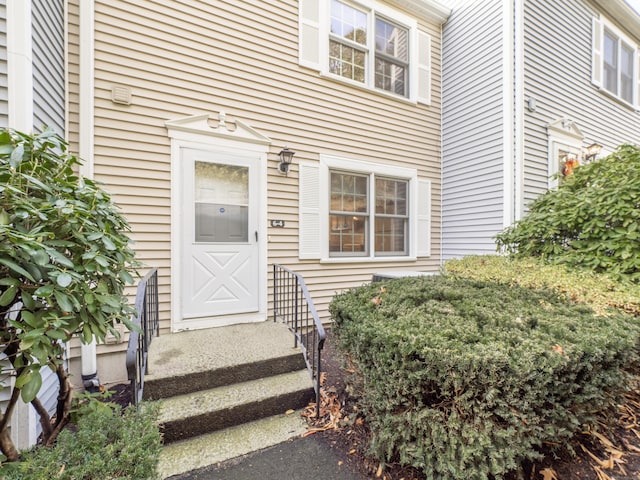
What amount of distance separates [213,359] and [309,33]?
4.49m

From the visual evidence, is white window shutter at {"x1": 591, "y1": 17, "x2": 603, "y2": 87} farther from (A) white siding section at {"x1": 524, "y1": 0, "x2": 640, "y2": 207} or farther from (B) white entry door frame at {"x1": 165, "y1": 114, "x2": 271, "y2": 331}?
(B) white entry door frame at {"x1": 165, "y1": 114, "x2": 271, "y2": 331}

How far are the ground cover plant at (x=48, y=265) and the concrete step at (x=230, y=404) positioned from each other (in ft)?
2.99

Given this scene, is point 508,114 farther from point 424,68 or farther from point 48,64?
point 48,64

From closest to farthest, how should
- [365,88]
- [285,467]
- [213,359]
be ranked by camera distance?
[285,467] < [213,359] < [365,88]

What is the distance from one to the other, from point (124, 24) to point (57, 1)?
0.57 m

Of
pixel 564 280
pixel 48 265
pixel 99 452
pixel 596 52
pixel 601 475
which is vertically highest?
pixel 596 52

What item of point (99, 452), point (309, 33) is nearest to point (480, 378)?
point (99, 452)

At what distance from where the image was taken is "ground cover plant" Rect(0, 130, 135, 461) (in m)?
1.13

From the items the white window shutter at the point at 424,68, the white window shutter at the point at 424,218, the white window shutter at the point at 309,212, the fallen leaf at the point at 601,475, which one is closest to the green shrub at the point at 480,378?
the fallen leaf at the point at 601,475

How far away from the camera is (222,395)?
245 cm

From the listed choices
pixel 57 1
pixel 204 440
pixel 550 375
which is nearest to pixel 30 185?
pixel 204 440

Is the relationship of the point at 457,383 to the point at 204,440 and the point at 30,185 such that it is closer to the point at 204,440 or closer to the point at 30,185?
the point at 204,440

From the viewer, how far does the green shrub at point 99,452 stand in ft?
3.74

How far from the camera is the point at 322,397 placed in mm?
2656
